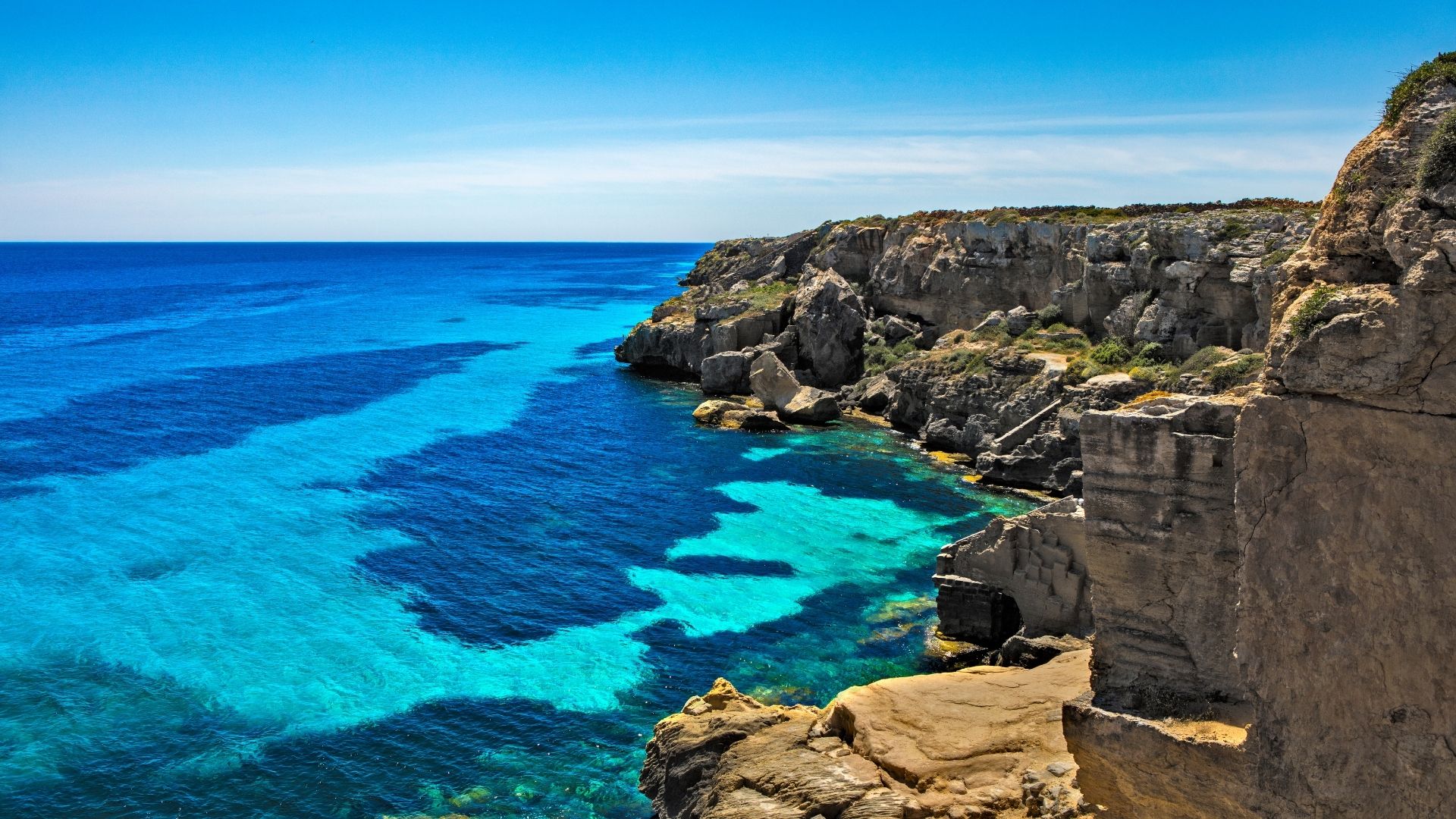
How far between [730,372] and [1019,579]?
139ft

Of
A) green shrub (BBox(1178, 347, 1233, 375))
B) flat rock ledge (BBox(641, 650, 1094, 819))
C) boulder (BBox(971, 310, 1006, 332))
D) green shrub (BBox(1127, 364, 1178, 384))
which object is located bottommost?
flat rock ledge (BBox(641, 650, 1094, 819))

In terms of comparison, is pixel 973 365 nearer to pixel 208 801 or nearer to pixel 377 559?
pixel 377 559

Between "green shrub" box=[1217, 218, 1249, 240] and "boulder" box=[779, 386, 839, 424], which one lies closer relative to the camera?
"green shrub" box=[1217, 218, 1249, 240]

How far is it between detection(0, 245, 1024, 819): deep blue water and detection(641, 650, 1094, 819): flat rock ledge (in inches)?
82.5

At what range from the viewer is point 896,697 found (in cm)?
2181

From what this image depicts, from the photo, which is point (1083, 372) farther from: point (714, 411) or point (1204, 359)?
point (714, 411)

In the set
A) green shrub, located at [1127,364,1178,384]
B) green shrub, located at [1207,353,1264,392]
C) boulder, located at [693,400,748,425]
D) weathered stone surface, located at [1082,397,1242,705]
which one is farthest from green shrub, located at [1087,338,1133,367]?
weathered stone surface, located at [1082,397,1242,705]

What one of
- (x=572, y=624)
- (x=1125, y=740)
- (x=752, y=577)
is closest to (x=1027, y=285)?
(x=752, y=577)

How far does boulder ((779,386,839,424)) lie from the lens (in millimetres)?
60250

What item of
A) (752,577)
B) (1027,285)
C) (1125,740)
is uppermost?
(1027,285)

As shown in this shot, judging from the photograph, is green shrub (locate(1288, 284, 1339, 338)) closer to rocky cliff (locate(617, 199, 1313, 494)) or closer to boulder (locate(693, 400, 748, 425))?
rocky cliff (locate(617, 199, 1313, 494))

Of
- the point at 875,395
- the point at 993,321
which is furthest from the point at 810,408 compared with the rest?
the point at 993,321

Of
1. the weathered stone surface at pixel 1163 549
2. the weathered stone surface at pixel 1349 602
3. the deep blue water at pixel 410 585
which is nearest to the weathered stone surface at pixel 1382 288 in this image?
the weathered stone surface at pixel 1349 602

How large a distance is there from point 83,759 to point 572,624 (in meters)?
13.0
